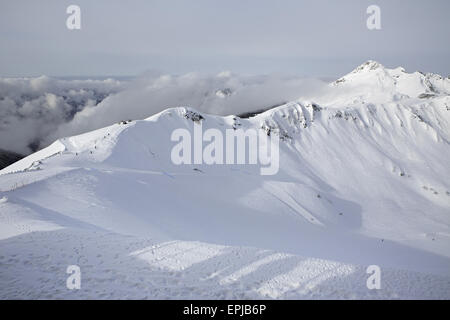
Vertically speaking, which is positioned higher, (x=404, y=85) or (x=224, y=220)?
(x=404, y=85)

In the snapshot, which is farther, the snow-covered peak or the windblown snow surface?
the snow-covered peak

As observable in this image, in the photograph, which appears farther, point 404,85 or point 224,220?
point 404,85

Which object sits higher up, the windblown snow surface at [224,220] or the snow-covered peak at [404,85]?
the snow-covered peak at [404,85]

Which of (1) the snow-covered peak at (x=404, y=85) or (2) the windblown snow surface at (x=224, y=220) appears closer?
(2) the windblown snow surface at (x=224, y=220)

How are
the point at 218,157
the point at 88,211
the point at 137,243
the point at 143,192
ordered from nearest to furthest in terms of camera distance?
the point at 137,243 < the point at 88,211 < the point at 143,192 < the point at 218,157

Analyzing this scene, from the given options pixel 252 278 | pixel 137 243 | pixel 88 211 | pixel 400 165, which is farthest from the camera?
pixel 400 165
